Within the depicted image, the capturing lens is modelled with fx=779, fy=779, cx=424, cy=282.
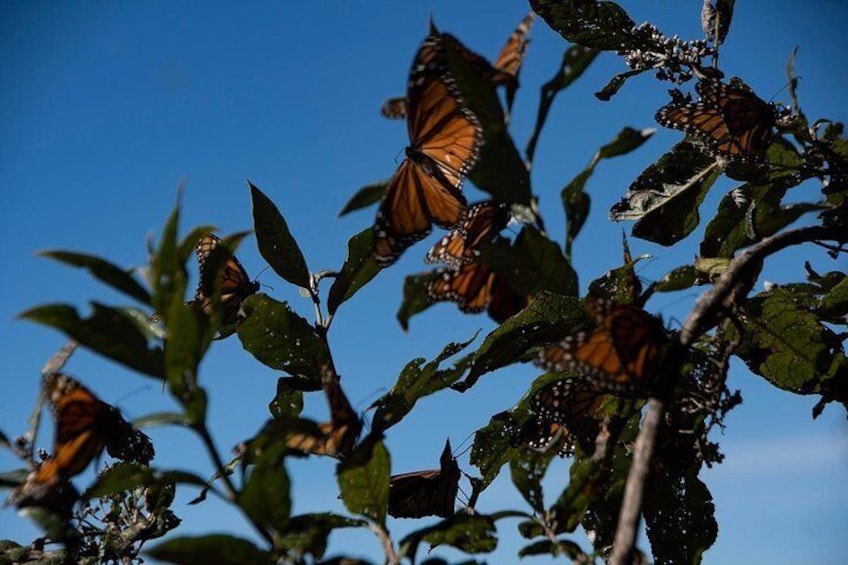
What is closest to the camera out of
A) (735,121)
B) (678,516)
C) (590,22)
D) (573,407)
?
(573,407)

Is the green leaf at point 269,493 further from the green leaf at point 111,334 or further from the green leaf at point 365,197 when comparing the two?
the green leaf at point 365,197

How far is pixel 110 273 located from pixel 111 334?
0.13 m

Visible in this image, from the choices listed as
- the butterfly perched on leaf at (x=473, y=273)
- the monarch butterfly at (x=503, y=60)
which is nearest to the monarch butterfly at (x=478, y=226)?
the butterfly perched on leaf at (x=473, y=273)

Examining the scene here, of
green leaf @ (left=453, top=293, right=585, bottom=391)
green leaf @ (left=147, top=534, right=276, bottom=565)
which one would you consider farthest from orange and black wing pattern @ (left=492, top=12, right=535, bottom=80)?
green leaf @ (left=147, top=534, right=276, bottom=565)

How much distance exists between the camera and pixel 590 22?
2.49 meters

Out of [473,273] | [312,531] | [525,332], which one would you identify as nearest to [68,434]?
[312,531]

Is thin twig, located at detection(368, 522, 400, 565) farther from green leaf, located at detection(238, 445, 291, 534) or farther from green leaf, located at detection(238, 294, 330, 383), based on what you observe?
green leaf, located at detection(238, 294, 330, 383)

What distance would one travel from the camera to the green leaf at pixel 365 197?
1310 millimetres

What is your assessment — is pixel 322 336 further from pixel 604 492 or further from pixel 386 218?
pixel 604 492

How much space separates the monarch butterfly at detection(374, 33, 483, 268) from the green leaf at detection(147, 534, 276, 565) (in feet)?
1.90

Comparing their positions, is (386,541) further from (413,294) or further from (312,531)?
(413,294)

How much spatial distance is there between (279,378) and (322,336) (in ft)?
0.54

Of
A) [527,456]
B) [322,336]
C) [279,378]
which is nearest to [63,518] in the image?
[279,378]

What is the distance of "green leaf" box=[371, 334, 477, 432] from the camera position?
175cm
